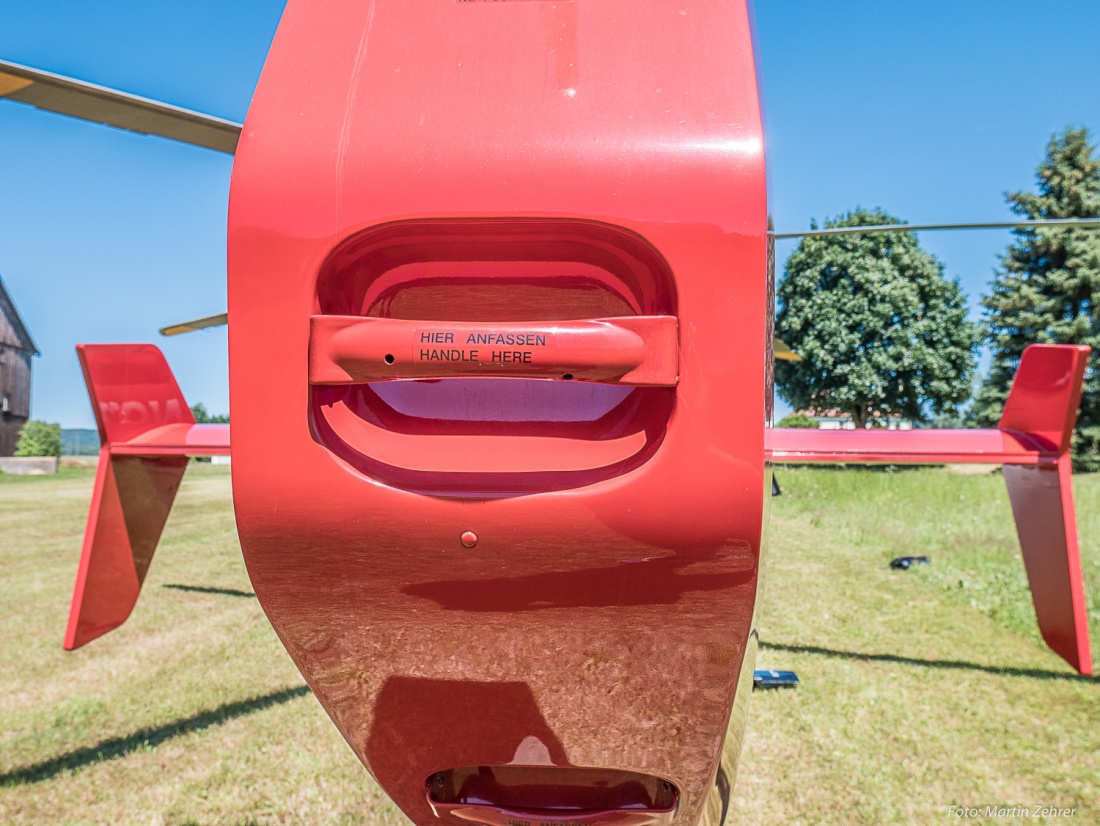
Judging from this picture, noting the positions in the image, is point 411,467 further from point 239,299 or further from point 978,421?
point 978,421

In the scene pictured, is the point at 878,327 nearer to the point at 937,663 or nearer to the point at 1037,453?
the point at 937,663

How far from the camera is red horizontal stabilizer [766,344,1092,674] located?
201 centimetres

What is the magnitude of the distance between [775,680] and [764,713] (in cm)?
36

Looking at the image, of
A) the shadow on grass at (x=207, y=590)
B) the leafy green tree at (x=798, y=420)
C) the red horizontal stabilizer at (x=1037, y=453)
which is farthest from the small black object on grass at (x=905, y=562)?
the leafy green tree at (x=798, y=420)

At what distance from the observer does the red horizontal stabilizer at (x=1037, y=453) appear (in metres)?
2.01

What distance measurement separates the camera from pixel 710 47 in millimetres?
1008

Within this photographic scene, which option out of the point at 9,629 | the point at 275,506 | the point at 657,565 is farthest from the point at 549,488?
the point at 9,629

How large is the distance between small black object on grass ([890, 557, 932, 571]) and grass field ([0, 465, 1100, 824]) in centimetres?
16

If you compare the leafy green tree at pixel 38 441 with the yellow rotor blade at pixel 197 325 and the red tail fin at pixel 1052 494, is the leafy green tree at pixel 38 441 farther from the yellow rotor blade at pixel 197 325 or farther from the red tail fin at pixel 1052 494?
the red tail fin at pixel 1052 494

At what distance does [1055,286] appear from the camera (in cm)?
2423

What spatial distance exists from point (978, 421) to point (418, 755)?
30913 mm

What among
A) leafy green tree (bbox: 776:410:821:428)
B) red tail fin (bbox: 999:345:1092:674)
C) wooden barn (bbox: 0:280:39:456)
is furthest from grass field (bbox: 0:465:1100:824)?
wooden barn (bbox: 0:280:39:456)

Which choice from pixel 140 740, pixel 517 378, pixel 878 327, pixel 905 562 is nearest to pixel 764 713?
pixel 140 740

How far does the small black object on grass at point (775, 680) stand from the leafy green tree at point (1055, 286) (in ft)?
79.0
